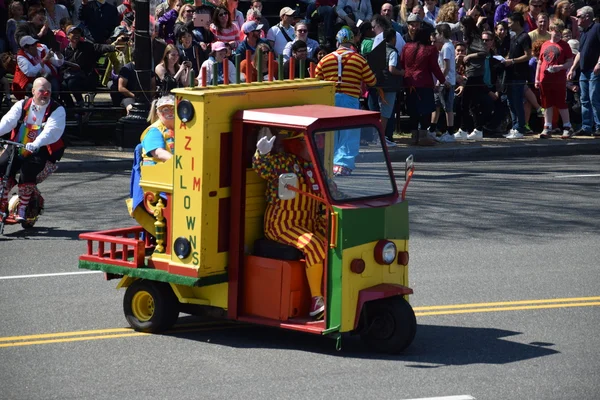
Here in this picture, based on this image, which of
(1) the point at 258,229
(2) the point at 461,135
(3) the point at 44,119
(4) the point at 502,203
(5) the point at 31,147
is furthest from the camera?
(2) the point at 461,135

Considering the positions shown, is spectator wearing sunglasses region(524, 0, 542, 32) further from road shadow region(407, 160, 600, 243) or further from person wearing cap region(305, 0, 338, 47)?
road shadow region(407, 160, 600, 243)

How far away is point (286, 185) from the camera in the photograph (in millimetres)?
8773

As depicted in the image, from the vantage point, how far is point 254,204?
934 centimetres

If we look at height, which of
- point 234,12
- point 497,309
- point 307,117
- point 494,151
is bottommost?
point 497,309

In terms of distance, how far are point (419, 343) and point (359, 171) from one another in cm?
144

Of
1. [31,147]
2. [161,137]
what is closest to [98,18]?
[31,147]

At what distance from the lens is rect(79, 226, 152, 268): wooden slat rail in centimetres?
948

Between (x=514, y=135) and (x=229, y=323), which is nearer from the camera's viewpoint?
(x=229, y=323)

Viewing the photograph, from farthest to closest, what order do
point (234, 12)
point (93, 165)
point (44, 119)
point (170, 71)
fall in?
point (234, 12), point (170, 71), point (93, 165), point (44, 119)

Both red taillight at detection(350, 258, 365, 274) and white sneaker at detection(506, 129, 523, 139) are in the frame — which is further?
white sneaker at detection(506, 129, 523, 139)

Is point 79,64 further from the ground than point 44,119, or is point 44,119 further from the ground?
point 79,64

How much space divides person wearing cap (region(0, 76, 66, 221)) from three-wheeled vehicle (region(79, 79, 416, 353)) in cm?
402

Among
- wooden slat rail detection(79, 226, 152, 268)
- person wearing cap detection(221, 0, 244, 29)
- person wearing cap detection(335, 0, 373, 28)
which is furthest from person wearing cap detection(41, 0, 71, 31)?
wooden slat rail detection(79, 226, 152, 268)

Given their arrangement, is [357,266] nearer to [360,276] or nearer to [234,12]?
[360,276]
